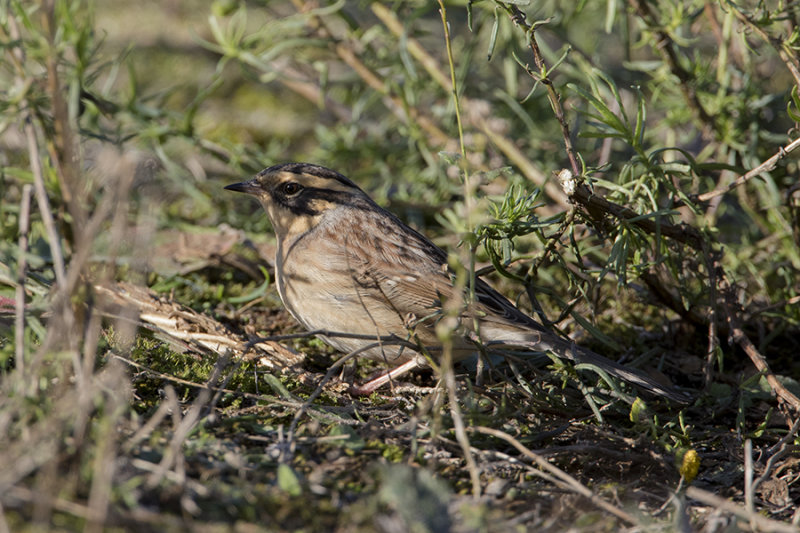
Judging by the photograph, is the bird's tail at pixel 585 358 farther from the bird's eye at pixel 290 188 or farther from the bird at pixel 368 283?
the bird's eye at pixel 290 188

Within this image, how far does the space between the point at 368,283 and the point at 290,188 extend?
1058mm

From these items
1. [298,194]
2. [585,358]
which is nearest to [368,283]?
[298,194]

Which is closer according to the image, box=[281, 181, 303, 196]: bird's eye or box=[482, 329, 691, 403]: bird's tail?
box=[482, 329, 691, 403]: bird's tail

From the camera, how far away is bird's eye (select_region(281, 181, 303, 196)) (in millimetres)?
5555

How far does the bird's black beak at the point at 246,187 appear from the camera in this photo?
5.44 m

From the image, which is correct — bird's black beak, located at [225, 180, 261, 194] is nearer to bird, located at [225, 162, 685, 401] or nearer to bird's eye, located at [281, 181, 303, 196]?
bird, located at [225, 162, 685, 401]

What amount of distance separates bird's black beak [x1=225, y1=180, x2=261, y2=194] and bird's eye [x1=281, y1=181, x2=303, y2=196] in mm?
179

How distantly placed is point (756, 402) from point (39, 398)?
3896 millimetres

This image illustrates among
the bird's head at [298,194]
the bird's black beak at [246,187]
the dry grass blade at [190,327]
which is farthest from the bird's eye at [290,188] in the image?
the dry grass blade at [190,327]

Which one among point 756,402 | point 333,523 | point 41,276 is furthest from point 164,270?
point 756,402

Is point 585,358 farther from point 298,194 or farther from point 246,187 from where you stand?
point 246,187

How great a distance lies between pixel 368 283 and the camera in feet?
16.4

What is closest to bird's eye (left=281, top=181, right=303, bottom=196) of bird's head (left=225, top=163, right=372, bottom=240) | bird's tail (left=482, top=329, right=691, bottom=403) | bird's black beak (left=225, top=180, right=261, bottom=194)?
bird's head (left=225, top=163, right=372, bottom=240)

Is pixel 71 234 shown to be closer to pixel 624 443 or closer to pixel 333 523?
pixel 333 523
